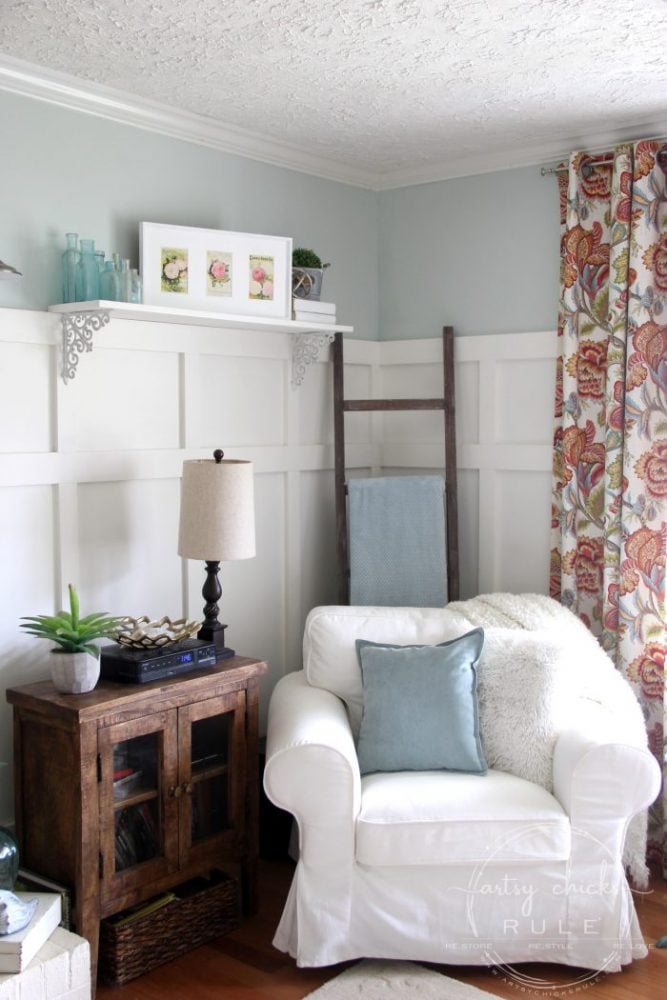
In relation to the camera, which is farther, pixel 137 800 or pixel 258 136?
pixel 258 136

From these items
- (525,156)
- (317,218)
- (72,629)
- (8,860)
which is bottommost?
(8,860)

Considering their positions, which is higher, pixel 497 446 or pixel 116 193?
pixel 116 193

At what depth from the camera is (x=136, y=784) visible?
9.40 feet

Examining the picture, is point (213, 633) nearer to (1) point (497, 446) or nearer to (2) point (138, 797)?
(2) point (138, 797)

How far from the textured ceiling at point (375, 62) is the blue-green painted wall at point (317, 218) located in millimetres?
166

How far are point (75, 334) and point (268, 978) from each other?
1886 mm

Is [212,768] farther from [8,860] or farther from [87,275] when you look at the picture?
[87,275]

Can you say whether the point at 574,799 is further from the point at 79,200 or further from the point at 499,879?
the point at 79,200

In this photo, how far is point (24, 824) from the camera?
9.52 ft

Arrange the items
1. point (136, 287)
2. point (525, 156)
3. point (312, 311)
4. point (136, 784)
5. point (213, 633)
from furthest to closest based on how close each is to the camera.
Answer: point (525, 156) < point (312, 311) < point (213, 633) < point (136, 287) < point (136, 784)

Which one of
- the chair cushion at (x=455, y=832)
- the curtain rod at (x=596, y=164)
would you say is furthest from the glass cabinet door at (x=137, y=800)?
the curtain rod at (x=596, y=164)

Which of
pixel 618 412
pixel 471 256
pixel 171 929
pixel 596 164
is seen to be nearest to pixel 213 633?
pixel 171 929

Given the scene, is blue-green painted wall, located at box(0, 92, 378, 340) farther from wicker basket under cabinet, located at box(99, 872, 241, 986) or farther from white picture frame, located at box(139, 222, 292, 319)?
wicker basket under cabinet, located at box(99, 872, 241, 986)

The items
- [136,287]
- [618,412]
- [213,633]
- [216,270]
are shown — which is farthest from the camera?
[618,412]
